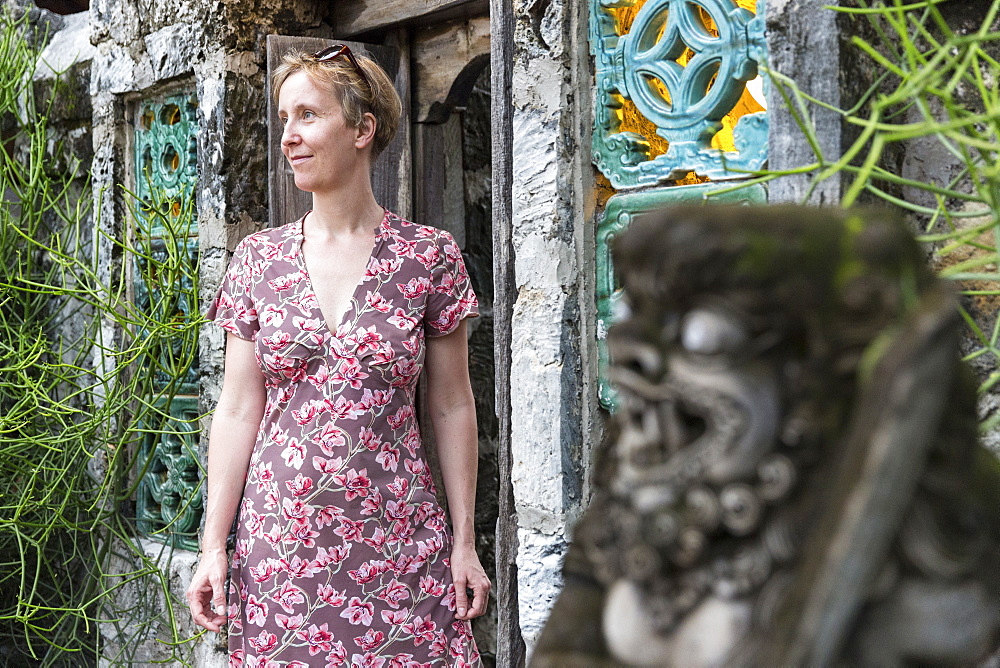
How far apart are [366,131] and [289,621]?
1.07 meters

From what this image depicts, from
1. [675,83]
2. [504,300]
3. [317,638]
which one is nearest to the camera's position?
[675,83]

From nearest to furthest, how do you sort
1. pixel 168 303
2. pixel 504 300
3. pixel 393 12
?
pixel 504 300
pixel 393 12
pixel 168 303

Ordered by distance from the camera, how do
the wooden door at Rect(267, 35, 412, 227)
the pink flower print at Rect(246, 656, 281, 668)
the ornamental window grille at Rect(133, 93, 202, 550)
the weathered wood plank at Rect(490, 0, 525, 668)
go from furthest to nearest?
1. the ornamental window grille at Rect(133, 93, 202, 550)
2. the wooden door at Rect(267, 35, 412, 227)
3. the weathered wood plank at Rect(490, 0, 525, 668)
4. the pink flower print at Rect(246, 656, 281, 668)

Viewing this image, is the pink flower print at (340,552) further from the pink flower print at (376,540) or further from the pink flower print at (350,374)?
the pink flower print at (350,374)

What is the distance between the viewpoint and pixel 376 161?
321 cm

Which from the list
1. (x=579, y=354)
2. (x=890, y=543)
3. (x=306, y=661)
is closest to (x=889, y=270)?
(x=890, y=543)

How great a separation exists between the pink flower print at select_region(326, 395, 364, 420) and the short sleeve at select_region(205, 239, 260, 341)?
24 cm

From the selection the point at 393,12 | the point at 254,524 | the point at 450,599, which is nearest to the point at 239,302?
the point at 254,524

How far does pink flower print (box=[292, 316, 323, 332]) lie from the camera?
7.62 feet

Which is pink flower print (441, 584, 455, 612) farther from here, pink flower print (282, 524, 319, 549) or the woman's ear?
the woman's ear

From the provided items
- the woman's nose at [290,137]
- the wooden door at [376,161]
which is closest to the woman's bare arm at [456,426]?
the woman's nose at [290,137]

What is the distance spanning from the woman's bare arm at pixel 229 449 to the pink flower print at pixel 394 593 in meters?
0.34

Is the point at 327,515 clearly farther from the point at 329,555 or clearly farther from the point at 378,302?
the point at 378,302

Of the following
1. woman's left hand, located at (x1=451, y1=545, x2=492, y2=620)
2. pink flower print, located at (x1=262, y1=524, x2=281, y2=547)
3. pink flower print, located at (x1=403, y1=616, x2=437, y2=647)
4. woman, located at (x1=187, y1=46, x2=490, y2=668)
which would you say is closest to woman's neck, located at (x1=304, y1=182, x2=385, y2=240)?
woman, located at (x1=187, y1=46, x2=490, y2=668)
